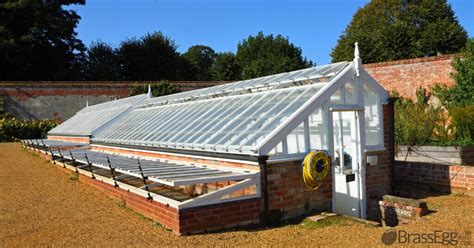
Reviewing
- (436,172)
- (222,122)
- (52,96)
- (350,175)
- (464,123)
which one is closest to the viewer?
(350,175)

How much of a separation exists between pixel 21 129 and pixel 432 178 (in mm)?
21286

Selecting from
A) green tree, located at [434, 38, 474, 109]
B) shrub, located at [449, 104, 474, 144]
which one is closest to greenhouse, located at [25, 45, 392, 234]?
shrub, located at [449, 104, 474, 144]

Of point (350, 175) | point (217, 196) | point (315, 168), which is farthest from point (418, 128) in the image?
point (217, 196)

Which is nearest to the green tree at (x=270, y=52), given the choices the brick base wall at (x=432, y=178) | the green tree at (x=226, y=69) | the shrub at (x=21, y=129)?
the green tree at (x=226, y=69)

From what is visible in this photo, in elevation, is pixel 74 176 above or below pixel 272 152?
below

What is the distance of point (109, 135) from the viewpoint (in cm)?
1344

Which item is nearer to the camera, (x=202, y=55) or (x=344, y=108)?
(x=344, y=108)

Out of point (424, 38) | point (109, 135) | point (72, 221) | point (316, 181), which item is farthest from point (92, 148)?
point (424, 38)

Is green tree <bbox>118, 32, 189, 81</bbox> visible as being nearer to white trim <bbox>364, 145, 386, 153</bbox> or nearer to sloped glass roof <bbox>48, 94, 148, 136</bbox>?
sloped glass roof <bbox>48, 94, 148, 136</bbox>

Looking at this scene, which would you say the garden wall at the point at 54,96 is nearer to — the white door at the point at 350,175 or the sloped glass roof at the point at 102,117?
the sloped glass roof at the point at 102,117

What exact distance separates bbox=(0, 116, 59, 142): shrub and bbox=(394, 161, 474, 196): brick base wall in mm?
19993

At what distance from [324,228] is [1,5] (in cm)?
3201

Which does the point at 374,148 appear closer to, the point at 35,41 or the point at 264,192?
the point at 264,192

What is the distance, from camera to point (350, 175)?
23.5 ft
